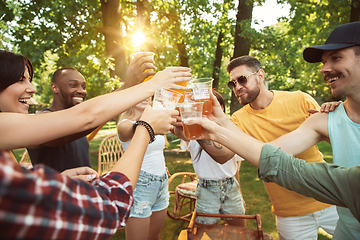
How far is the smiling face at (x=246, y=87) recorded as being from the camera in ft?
10.6

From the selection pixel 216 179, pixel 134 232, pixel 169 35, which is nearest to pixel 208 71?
pixel 169 35

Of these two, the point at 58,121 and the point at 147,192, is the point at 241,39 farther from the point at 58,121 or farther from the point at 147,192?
the point at 58,121

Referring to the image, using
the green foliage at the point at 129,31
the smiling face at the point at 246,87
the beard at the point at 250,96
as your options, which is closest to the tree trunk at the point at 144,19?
the green foliage at the point at 129,31

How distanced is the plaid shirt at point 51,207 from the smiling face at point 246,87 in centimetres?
274

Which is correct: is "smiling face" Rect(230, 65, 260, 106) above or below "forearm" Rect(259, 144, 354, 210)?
above

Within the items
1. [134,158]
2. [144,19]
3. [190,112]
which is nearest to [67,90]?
[190,112]

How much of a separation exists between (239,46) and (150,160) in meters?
7.13

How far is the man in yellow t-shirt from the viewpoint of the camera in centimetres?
255

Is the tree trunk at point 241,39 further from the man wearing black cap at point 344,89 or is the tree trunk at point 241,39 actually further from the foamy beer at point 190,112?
the foamy beer at point 190,112

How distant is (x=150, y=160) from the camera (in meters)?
3.04

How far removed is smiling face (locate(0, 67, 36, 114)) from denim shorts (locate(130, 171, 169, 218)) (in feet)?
5.33

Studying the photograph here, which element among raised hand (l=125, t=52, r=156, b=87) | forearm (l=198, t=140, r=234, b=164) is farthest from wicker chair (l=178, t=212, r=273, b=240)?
raised hand (l=125, t=52, r=156, b=87)

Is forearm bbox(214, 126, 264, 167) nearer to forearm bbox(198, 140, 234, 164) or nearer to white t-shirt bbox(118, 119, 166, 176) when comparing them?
forearm bbox(198, 140, 234, 164)

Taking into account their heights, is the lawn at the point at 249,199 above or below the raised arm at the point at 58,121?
below
